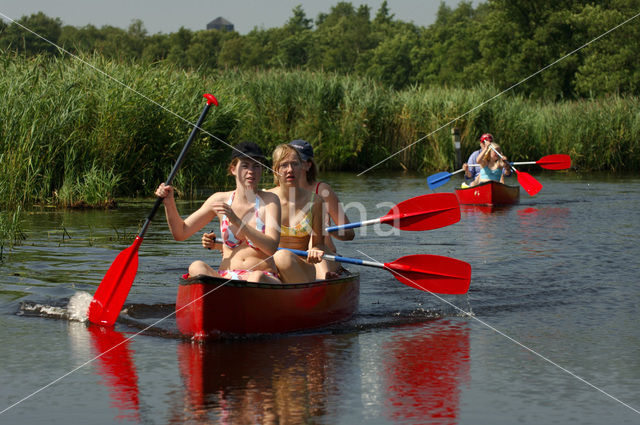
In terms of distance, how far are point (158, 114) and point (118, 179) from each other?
4.12 ft

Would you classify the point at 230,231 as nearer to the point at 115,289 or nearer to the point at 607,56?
the point at 115,289

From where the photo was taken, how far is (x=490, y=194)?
1702 cm

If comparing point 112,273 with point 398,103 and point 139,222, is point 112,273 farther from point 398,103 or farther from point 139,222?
point 398,103

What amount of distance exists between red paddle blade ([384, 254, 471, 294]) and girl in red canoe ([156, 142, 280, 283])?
1.47m

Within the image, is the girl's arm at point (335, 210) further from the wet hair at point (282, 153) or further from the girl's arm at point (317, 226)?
the wet hair at point (282, 153)

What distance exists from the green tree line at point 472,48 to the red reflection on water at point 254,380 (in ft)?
27.7

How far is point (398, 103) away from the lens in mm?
25422

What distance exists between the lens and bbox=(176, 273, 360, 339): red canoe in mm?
6078

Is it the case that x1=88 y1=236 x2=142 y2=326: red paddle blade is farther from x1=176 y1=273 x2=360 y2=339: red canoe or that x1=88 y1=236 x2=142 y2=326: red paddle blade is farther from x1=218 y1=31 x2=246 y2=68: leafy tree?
x1=218 y1=31 x2=246 y2=68: leafy tree

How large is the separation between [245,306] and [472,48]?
55.5 m

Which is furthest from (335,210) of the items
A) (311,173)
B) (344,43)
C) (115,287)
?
(344,43)

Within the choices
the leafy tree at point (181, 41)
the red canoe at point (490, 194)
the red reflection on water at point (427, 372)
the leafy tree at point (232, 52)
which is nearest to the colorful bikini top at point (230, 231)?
the red reflection on water at point (427, 372)

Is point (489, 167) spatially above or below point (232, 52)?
below

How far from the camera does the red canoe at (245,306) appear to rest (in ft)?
19.9
